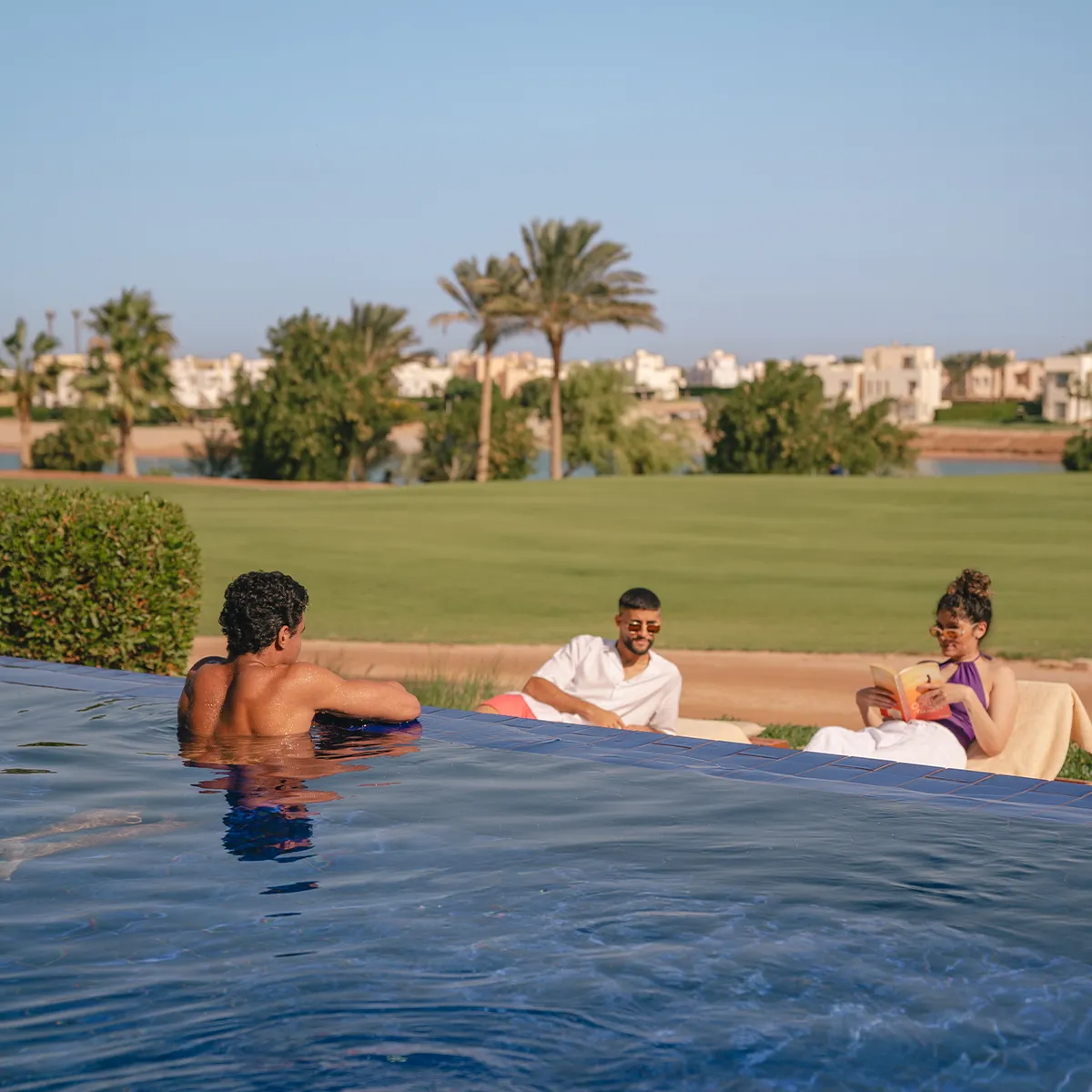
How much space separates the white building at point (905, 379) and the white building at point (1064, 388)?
12.6 meters

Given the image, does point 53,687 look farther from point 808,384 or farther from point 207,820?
point 808,384

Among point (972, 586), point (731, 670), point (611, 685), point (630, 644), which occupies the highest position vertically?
point (972, 586)

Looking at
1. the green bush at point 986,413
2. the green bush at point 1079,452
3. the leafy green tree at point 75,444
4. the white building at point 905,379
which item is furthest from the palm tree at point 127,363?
the white building at point 905,379

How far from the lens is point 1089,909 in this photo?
542 cm

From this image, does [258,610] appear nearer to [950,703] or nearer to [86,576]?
[950,703]

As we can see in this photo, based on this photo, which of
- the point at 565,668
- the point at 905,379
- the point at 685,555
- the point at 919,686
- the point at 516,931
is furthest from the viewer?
the point at 905,379

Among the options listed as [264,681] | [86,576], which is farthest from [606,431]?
[264,681]

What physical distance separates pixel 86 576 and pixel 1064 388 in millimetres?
149768

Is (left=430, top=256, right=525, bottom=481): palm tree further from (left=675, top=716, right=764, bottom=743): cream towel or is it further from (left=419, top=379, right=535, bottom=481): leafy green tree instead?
(left=675, top=716, right=764, bottom=743): cream towel

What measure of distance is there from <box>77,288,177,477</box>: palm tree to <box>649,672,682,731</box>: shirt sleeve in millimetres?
58986

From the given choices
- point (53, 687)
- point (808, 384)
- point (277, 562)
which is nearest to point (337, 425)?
point (808, 384)

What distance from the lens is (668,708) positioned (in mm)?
8688

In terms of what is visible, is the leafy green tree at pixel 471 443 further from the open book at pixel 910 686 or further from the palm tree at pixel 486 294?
the open book at pixel 910 686

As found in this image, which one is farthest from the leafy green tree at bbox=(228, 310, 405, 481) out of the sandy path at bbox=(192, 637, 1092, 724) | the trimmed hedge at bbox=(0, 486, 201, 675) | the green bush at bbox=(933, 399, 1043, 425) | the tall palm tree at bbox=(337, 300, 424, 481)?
the green bush at bbox=(933, 399, 1043, 425)
